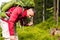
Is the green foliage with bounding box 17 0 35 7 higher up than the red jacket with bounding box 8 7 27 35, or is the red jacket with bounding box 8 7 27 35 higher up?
the green foliage with bounding box 17 0 35 7

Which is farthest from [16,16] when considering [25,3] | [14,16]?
[25,3]

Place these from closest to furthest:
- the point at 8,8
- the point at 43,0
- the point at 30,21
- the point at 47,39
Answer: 1. the point at 8,8
2. the point at 30,21
3. the point at 47,39
4. the point at 43,0

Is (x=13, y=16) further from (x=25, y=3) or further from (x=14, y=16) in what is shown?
(x=25, y=3)

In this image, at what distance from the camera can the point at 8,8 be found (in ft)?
12.8

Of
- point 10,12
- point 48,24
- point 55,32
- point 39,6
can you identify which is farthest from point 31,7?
point 39,6

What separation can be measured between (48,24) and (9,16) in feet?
18.6

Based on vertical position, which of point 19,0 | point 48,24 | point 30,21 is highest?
point 19,0

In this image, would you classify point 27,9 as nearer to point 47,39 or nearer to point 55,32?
point 47,39

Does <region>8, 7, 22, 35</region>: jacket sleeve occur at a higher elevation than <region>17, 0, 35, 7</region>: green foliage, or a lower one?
lower

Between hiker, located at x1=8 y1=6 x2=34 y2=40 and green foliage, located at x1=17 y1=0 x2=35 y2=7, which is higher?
green foliage, located at x1=17 y1=0 x2=35 y2=7

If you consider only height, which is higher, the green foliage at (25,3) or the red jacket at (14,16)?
the green foliage at (25,3)

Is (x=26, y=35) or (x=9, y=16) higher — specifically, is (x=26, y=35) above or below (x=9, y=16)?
below

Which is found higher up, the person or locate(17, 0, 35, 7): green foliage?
locate(17, 0, 35, 7): green foliage

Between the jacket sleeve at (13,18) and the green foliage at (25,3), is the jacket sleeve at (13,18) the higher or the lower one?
the lower one
